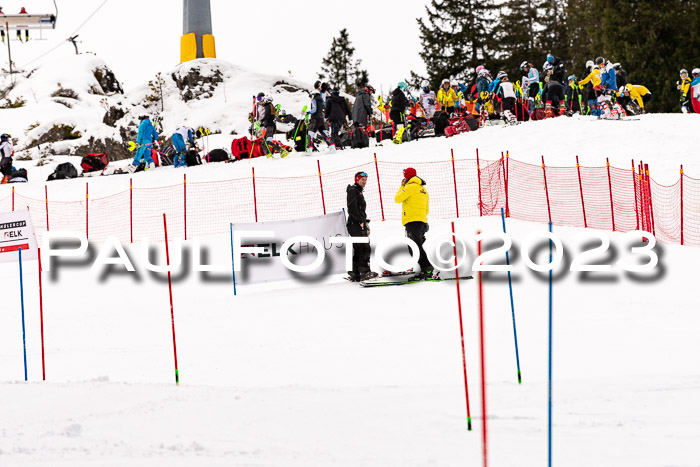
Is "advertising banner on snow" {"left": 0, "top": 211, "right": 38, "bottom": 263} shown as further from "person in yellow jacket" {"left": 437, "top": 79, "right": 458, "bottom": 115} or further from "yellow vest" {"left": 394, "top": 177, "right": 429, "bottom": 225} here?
"person in yellow jacket" {"left": 437, "top": 79, "right": 458, "bottom": 115}

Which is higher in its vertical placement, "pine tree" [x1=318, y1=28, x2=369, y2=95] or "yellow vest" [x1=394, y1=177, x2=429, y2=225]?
"pine tree" [x1=318, y1=28, x2=369, y2=95]

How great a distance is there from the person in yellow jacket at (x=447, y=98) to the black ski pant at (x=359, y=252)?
13.1 m

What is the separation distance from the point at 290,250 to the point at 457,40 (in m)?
34.9

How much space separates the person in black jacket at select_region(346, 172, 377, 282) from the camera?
43.6ft

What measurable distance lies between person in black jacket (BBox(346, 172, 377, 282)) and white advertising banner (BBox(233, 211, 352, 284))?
0.71 feet

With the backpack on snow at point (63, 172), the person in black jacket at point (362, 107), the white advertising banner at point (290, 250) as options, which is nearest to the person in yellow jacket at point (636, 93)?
the person in black jacket at point (362, 107)

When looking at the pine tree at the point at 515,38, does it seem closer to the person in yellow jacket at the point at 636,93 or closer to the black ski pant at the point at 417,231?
the person in yellow jacket at the point at 636,93

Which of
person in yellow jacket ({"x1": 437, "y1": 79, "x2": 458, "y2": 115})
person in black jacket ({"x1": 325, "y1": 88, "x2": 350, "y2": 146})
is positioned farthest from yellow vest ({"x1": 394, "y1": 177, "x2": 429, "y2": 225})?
person in yellow jacket ({"x1": 437, "y1": 79, "x2": 458, "y2": 115})

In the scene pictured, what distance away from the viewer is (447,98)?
26.0 meters

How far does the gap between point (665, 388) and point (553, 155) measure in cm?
1500

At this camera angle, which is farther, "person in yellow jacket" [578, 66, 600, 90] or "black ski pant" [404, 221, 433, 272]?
"person in yellow jacket" [578, 66, 600, 90]

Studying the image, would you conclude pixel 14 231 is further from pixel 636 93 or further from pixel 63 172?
pixel 636 93

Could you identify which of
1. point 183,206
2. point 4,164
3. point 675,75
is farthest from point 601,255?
point 675,75

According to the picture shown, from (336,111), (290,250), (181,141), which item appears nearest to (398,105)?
(336,111)
